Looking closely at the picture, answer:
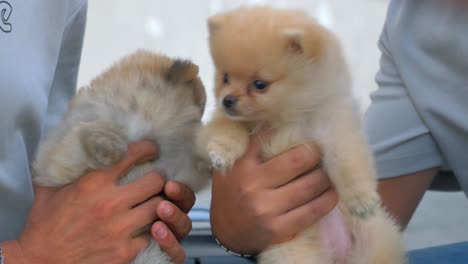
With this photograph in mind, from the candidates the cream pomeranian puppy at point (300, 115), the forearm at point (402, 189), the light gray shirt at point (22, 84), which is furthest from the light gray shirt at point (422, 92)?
the light gray shirt at point (22, 84)

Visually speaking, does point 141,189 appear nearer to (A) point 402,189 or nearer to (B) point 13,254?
(B) point 13,254

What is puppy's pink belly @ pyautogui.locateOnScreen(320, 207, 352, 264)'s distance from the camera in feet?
3.32

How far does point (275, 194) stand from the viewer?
1.01 m

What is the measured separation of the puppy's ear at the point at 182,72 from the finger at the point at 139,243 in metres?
0.30

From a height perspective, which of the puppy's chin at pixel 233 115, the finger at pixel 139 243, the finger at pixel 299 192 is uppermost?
the puppy's chin at pixel 233 115

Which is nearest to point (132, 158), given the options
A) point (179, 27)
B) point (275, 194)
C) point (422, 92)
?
point (275, 194)

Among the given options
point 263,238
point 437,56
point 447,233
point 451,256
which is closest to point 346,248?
point 263,238

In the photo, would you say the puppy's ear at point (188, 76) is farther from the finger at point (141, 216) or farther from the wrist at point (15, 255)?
the wrist at point (15, 255)

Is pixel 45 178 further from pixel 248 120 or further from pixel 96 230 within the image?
pixel 248 120

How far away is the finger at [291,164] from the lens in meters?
0.99

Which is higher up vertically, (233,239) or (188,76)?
(188,76)

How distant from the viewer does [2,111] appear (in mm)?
1009

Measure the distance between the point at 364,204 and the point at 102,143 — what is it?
0.45 meters

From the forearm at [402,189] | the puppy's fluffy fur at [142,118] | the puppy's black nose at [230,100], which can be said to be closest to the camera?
the puppy's black nose at [230,100]
